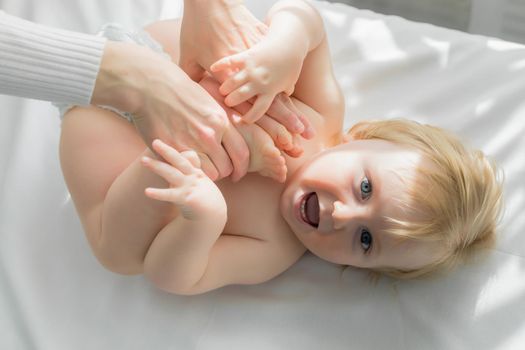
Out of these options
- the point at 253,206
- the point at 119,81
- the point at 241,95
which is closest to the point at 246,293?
the point at 253,206

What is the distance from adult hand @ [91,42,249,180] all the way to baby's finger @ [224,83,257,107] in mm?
69

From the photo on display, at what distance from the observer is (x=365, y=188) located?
1.31m

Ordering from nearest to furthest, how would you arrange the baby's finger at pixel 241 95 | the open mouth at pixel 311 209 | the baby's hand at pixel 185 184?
the baby's hand at pixel 185 184, the baby's finger at pixel 241 95, the open mouth at pixel 311 209

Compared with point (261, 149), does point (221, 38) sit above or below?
above

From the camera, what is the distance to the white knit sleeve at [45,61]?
109cm

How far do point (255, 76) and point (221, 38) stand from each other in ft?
0.34

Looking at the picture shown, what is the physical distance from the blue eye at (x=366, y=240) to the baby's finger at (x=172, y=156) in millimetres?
379

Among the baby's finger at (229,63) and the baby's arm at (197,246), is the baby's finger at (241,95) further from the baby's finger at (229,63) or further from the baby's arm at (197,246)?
the baby's arm at (197,246)

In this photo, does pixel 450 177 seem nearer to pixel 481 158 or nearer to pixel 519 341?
pixel 481 158

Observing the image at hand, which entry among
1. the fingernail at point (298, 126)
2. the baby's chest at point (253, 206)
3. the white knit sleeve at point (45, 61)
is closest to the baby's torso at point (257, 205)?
the baby's chest at point (253, 206)

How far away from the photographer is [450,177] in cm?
131

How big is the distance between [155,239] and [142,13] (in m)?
0.70

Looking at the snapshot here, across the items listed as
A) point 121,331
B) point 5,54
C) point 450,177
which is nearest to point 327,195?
point 450,177

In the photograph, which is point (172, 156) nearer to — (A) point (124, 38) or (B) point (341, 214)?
(B) point (341, 214)
